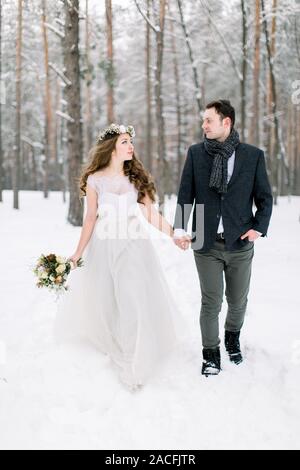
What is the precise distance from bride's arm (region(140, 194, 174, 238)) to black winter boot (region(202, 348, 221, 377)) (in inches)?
47.9

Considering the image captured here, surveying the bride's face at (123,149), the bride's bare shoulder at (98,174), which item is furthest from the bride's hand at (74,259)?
the bride's face at (123,149)

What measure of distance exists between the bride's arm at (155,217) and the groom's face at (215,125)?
973 millimetres

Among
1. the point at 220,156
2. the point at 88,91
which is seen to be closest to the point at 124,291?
the point at 220,156

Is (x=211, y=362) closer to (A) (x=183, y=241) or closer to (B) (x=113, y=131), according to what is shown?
(A) (x=183, y=241)

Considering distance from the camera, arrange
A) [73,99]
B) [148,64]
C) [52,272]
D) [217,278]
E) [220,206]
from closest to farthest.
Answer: [220,206], [217,278], [52,272], [73,99], [148,64]

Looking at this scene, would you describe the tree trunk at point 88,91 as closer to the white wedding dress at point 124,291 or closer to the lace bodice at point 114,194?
the lace bodice at point 114,194

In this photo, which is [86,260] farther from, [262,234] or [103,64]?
[103,64]

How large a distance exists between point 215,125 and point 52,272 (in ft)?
6.80

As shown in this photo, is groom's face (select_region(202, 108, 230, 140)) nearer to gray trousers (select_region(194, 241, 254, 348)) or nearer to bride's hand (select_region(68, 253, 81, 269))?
gray trousers (select_region(194, 241, 254, 348))

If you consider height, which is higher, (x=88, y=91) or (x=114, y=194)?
(x=88, y=91)

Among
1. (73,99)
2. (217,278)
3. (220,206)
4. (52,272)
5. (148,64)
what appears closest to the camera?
(220,206)

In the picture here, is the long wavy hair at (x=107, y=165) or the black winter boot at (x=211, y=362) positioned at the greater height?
the long wavy hair at (x=107, y=165)

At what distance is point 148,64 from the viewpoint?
18891 millimetres

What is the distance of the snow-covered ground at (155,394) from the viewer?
3.27 meters
